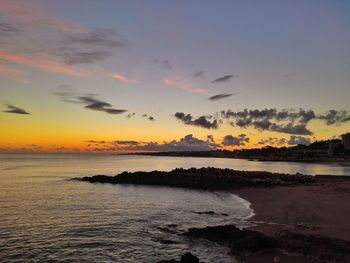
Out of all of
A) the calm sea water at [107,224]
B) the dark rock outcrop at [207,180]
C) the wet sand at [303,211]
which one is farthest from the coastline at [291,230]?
the dark rock outcrop at [207,180]

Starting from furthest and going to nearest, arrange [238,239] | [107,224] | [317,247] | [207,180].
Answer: [207,180] < [107,224] < [238,239] < [317,247]

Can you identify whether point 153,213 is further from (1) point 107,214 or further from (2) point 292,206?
(2) point 292,206

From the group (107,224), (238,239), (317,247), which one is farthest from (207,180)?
(317,247)

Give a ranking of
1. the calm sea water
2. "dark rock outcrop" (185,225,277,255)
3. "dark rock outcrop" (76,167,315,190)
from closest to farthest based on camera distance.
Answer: "dark rock outcrop" (185,225,277,255) < the calm sea water < "dark rock outcrop" (76,167,315,190)

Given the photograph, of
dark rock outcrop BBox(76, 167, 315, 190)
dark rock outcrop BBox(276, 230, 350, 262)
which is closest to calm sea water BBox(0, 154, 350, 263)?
dark rock outcrop BBox(276, 230, 350, 262)

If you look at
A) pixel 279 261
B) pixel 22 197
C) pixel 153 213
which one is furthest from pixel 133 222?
pixel 22 197

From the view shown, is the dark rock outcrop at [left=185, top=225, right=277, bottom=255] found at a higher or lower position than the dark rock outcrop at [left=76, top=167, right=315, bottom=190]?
lower

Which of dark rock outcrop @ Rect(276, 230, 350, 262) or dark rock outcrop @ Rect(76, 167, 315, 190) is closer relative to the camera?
dark rock outcrop @ Rect(276, 230, 350, 262)


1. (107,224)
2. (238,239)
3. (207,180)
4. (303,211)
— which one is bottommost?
(107,224)

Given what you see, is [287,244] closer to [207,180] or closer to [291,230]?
[291,230]

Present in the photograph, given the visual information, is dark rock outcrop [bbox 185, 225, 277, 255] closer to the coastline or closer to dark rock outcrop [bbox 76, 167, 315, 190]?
the coastline

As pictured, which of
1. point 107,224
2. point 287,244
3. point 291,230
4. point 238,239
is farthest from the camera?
point 107,224

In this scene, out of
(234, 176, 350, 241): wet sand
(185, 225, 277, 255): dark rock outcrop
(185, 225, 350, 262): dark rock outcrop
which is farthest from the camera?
(234, 176, 350, 241): wet sand

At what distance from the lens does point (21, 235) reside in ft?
72.6
